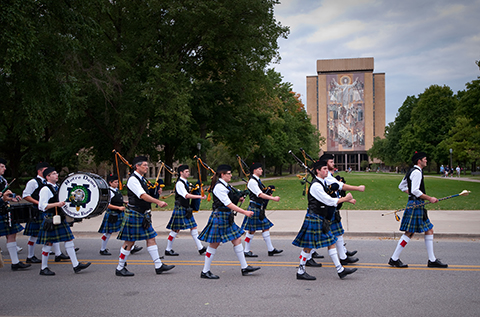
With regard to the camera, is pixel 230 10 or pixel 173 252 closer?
pixel 173 252

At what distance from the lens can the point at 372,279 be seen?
6.00 m

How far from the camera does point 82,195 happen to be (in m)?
7.08

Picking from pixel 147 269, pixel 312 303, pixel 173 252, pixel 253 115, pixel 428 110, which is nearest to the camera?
pixel 312 303

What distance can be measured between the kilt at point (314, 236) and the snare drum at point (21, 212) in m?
5.15

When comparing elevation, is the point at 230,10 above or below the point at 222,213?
above

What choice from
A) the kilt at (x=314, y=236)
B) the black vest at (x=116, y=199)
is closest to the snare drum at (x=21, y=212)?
the black vest at (x=116, y=199)

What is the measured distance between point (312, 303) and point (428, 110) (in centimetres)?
5998

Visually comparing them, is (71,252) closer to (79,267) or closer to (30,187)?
(79,267)

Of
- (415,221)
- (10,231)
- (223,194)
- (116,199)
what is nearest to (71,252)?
(10,231)

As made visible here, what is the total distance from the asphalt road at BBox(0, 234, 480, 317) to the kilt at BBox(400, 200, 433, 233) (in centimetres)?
70

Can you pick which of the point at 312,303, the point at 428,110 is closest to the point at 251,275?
the point at 312,303

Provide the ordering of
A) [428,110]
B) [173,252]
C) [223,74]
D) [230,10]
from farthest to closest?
[428,110]
[223,74]
[230,10]
[173,252]

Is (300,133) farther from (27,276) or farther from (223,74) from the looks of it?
A: (27,276)

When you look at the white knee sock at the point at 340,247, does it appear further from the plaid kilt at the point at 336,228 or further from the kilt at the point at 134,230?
the kilt at the point at 134,230
